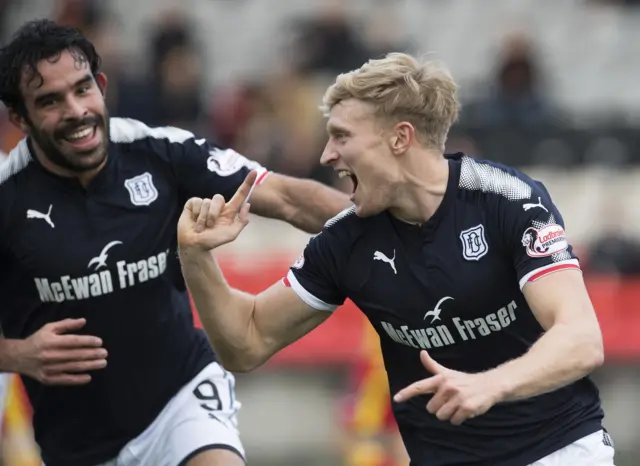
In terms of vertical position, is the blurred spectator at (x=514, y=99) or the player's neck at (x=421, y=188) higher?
the player's neck at (x=421, y=188)

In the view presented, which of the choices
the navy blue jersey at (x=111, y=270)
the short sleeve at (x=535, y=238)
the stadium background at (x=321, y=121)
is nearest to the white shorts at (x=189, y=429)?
the navy blue jersey at (x=111, y=270)

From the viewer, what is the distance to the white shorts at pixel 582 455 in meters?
5.59

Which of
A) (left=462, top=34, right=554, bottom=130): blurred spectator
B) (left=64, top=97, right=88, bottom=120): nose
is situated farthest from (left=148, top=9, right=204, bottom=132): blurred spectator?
(left=64, top=97, right=88, bottom=120): nose

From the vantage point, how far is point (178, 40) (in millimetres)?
14102

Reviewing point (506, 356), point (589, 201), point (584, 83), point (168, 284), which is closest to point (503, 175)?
point (506, 356)

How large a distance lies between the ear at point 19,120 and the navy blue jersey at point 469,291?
154cm

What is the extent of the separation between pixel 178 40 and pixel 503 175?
8.85 meters

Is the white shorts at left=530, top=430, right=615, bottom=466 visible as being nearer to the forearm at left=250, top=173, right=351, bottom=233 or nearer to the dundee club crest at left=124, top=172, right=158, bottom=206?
the forearm at left=250, top=173, right=351, bottom=233

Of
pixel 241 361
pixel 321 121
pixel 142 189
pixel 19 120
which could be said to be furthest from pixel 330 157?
pixel 321 121

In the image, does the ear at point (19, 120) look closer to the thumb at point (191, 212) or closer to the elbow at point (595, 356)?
the thumb at point (191, 212)

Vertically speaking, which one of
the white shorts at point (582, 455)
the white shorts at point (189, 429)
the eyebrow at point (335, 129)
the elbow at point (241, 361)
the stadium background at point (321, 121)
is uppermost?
the eyebrow at point (335, 129)

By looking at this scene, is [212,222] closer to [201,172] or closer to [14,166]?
[201,172]

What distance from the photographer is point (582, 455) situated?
18.4 feet

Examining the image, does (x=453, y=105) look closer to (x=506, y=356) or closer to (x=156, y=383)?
(x=506, y=356)
